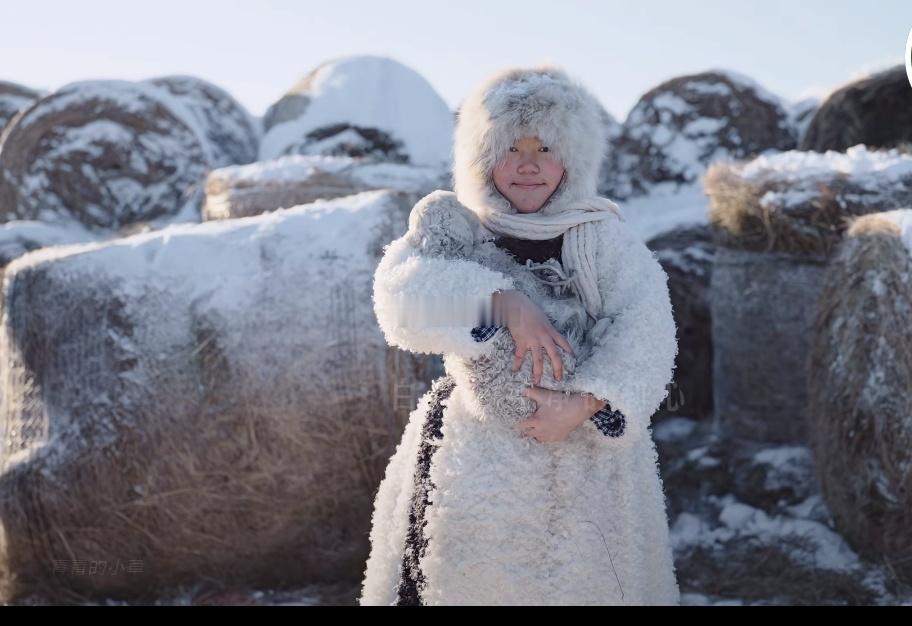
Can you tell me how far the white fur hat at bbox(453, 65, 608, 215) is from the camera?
166 cm

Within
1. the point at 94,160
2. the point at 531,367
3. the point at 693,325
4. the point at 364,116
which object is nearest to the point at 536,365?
the point at 531,367

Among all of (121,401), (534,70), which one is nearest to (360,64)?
(121,401)

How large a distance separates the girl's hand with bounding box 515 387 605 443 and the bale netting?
4.34ft

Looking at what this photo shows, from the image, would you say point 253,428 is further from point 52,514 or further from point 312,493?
point 52,514

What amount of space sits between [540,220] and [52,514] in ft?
5.51

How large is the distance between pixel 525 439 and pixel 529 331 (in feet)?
0.63

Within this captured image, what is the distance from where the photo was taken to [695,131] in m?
4.59

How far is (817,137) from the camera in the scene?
14.1 ft

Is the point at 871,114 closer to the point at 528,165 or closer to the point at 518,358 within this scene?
the point at 528,165

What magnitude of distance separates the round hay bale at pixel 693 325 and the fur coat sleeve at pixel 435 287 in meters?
2.34

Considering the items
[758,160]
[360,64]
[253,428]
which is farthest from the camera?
[360,64]

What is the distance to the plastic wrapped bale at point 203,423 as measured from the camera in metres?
2.56

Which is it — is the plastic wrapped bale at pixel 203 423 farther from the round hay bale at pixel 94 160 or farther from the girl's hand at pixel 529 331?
the round hay bale at pixel 94 160

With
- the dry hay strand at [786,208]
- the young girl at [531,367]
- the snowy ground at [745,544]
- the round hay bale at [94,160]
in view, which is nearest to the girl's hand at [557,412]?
the young girl at [531,367]
